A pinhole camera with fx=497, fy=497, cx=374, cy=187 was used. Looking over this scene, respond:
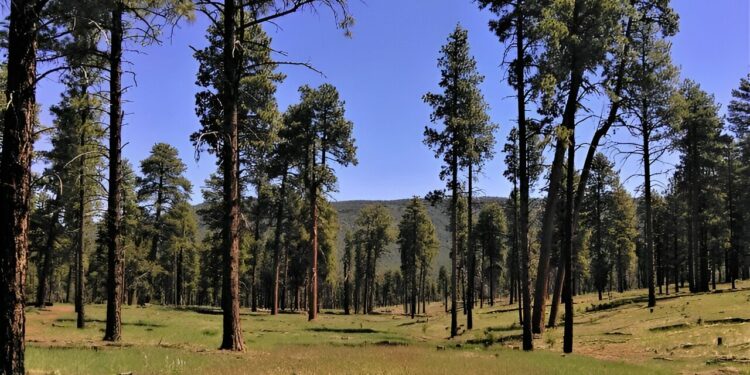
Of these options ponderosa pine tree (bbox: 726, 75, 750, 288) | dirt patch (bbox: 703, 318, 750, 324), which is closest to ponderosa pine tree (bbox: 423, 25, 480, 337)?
dirt patch (bbox: 703, 318, 750, 324)

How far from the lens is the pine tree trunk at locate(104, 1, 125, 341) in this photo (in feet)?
49.8

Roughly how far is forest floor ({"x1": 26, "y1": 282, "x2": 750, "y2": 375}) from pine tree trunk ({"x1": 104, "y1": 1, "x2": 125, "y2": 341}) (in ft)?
4.03

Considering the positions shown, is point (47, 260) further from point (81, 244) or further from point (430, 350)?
point (430, 350)

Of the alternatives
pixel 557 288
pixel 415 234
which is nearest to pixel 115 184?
pixel 557 288

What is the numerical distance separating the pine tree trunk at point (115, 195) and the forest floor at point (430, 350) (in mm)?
1229

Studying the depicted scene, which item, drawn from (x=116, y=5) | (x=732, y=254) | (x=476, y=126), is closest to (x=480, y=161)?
(x=476, y=126)

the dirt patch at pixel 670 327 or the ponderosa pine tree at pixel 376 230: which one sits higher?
the ponderosa pine tree at pixel 376 230

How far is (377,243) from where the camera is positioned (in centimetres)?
6481

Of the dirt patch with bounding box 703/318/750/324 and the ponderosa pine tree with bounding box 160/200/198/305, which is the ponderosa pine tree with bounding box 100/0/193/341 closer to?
the dirt patch with bounding box 703/318/750/324

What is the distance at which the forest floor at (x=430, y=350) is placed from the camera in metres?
9.99

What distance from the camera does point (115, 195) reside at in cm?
1598

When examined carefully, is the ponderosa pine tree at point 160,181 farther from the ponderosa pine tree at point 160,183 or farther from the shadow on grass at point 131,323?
the shadow on grass at point 131,323

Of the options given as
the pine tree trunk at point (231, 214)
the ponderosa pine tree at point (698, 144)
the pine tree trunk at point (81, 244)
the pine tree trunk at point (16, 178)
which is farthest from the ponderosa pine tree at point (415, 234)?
the pine tree trunk at point (16, 178)

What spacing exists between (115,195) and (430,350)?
11220 millimetres
